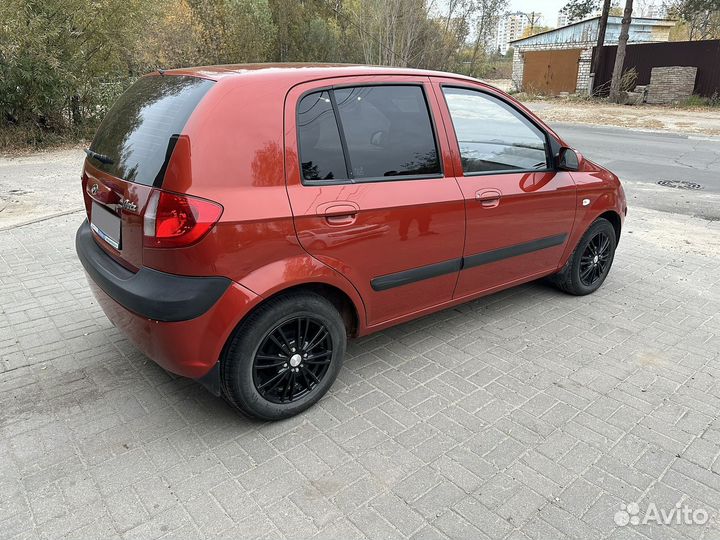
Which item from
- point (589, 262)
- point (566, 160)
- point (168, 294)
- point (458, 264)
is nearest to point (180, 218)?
point (168, 294)

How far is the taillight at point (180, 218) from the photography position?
95.1 inches

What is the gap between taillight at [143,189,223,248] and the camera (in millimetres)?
2416

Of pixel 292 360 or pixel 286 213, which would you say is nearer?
pixel 286 213

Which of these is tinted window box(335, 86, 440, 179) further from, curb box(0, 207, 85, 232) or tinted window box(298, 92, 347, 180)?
curb box(0, 207, 85, 232)

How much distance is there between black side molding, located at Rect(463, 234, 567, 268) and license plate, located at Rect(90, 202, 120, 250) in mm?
2081

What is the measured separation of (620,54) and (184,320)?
2744 cm

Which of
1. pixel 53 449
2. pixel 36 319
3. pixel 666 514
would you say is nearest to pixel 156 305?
pixel 53 449

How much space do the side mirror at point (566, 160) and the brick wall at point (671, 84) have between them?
971 inches

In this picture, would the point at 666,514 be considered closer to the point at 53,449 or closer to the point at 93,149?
the point at 53,449

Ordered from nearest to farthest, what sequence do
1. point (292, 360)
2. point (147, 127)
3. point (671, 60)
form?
point (147, 127) < point (292, 360) < point (671, 60)

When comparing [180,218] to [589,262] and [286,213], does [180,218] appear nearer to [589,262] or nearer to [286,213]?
[286,213]

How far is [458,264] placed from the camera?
11.5ft

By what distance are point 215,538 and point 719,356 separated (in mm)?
3401

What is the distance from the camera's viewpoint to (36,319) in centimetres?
404
